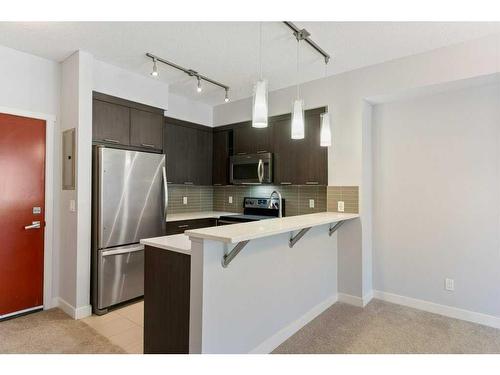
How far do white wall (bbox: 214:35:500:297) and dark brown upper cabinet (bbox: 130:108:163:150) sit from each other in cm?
175

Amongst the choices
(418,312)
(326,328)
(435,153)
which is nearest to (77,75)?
(326,328)

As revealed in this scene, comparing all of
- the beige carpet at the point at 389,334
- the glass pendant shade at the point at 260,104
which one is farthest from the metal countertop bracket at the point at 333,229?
the glass pendant shade at the point at 260,104

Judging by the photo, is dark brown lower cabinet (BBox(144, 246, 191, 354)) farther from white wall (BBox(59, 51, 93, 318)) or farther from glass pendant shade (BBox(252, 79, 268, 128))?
white wall (BBox(59, 51, 93, 318))

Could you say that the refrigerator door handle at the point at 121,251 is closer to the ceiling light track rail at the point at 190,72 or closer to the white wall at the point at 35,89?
the white wall at the point at 35,89

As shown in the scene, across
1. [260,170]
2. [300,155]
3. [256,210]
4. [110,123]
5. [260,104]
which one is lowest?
[256,210]

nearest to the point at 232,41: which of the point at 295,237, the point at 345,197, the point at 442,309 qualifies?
the point at 295,237

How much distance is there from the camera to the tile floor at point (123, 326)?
2.37 meters

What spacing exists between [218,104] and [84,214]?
2.59 metres

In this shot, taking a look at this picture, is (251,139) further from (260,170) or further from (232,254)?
(232,254)

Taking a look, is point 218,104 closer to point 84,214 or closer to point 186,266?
point 84,214

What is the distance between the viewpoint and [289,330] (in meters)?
2.52

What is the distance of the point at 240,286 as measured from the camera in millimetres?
2068

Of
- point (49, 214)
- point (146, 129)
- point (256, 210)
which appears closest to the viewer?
point (49, 214)

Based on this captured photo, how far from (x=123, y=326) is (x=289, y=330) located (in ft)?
4.91
